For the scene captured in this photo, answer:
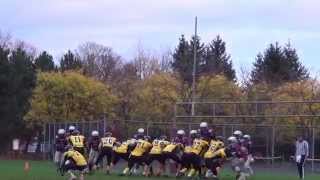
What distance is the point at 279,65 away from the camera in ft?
261

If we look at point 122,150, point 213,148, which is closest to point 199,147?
point 213,148

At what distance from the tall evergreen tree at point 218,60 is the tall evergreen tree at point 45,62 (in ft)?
60.2

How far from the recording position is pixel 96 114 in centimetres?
6312

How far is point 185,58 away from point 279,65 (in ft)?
42.7

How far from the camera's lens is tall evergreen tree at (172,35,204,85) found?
8494cm

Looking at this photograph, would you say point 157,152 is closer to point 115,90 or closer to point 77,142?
point 77,142

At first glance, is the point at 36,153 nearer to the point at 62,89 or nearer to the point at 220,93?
the point at 62,89

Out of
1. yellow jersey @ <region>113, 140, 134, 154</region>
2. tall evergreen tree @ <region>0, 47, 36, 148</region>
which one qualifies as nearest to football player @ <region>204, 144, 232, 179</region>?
yellow jersey @ <region>113, 140, 134, 154</region>

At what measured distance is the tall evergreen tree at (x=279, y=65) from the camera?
77.1 m

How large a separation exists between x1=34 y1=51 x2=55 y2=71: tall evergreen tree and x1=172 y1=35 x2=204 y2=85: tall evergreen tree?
14024 mm

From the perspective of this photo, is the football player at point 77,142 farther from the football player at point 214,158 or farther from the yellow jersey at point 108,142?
the football player at point 214,158

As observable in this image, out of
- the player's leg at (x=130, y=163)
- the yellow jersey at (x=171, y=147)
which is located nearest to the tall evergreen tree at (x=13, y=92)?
the player's leg at (x=130, y=163)

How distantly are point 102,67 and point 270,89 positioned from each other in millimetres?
39453

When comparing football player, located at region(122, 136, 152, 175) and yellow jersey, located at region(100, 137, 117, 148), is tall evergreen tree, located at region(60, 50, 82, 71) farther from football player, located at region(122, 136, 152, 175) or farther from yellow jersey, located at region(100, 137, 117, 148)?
football player, located at region(122, 136, 152, 175)
